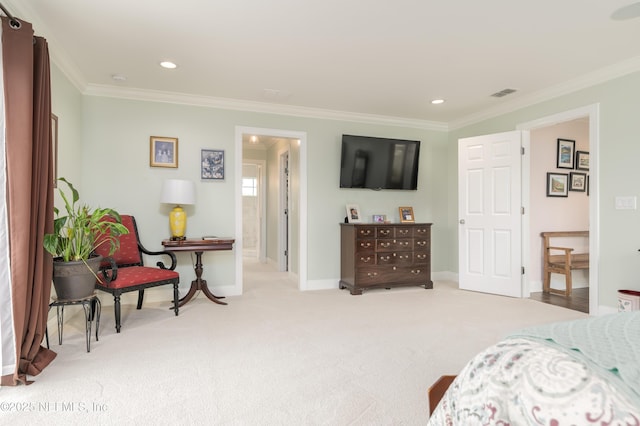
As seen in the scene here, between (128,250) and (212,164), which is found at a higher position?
(212,164)

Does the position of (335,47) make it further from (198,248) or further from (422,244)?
(422,244)

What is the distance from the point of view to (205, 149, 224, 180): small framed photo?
14.1 ft

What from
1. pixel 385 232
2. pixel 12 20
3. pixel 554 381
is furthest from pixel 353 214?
pixel 554 381

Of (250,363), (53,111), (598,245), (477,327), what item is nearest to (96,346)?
(250,363)

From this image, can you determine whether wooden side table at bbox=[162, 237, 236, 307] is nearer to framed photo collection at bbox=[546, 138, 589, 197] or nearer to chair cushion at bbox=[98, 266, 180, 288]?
chair cushion at bbox=[98, 266, 180, 288]

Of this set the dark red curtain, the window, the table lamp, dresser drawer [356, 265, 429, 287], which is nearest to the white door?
dresser drawer [356, 265, 429, 287]

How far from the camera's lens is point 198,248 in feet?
12.4

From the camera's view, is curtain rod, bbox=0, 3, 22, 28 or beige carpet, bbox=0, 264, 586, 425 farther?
curtain rod, bbox=0, 3, 22, 28

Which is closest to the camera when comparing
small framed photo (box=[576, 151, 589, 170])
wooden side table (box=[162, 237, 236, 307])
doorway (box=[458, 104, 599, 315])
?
doorway (box=[458, 104, 599, 315])

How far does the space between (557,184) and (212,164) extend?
4.51 meters

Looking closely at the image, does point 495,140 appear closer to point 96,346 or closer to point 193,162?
point 193,162

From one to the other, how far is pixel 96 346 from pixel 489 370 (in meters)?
2.79

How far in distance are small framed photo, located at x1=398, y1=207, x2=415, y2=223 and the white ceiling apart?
5.04ft

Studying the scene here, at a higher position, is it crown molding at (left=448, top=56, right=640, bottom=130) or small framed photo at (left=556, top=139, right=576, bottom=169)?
crown molding at (left=448, top=56, right=640, bottom=130)
